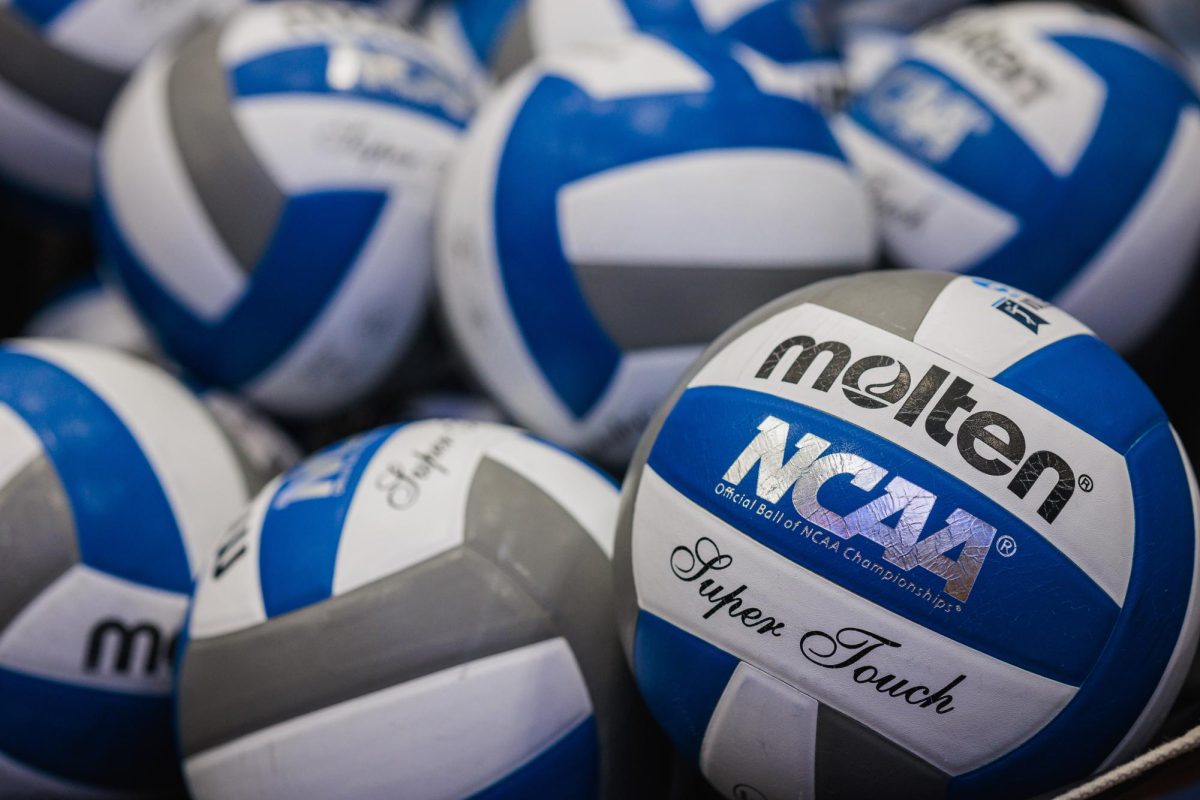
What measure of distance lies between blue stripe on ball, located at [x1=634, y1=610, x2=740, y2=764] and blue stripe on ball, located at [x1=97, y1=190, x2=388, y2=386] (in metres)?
0.83

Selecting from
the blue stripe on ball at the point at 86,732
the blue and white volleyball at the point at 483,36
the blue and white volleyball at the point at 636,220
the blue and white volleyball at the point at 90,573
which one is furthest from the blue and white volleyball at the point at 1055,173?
the blue stripe on ball at the point at 86,732

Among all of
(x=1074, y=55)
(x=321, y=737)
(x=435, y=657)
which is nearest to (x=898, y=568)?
(x=435, y=657)

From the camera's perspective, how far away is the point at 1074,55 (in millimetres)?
1627

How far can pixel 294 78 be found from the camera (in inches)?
65.3

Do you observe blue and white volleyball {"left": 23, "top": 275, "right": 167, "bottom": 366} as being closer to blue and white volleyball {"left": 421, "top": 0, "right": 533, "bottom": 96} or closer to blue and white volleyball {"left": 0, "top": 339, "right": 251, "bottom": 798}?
blue and white volleyball {"left": 0, "top": 339, "right": 251, "bottom": 798}

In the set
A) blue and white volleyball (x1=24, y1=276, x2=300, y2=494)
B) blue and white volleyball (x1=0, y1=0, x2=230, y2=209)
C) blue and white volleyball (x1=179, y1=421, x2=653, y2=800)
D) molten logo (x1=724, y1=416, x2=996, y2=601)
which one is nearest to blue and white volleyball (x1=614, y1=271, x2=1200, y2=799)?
molten logo (x1=724, y1=416, x2=996, y2=601)

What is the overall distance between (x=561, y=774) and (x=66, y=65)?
1523 millimetres

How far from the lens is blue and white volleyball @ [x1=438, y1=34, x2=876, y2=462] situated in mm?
1403

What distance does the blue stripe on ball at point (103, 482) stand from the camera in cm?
135

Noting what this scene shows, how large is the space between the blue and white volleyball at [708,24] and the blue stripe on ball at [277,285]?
47 cm

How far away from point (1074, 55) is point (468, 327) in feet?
3.15

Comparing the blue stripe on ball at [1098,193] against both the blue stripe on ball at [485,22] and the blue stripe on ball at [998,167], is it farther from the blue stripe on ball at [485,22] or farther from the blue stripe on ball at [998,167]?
the blue stripe on ball at [485,22]

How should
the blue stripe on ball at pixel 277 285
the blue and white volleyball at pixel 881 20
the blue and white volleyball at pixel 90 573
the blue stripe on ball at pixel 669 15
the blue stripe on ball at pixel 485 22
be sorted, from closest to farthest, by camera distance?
the blue and white volleyball at pixel 90 573 → the blue stripe on ball at pixel 277 285 → the blue stripe on ball at pixel 669 15 → the blue stripe on ball at pixel 485 22 → the blue and white volleyball at pixel 881 20

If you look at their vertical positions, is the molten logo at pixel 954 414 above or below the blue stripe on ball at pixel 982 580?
above
